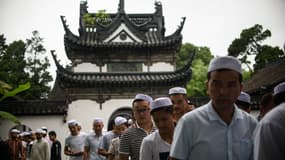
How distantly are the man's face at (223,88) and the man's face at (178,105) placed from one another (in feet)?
8.98

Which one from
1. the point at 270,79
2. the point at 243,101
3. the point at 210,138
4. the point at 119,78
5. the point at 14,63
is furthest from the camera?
the point at 14,63

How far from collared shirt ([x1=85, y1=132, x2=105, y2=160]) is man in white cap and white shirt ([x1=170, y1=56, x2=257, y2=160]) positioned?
701 centimetres

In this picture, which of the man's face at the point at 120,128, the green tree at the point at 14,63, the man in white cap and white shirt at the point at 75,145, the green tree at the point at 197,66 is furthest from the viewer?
the green tree at the point at 197,66

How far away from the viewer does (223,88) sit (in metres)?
3.24

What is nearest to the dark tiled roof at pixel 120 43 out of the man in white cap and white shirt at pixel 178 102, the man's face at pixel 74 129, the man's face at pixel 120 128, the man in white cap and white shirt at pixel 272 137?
the man's face at pixel 74 129

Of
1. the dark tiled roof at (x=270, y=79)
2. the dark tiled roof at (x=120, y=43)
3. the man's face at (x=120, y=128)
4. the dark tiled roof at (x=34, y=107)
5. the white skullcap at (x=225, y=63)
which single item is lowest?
the man's face at (x=120, y=128)

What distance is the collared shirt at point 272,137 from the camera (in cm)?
238

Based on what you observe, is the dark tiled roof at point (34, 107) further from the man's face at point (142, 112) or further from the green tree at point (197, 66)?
the green tree at point (197, 66)

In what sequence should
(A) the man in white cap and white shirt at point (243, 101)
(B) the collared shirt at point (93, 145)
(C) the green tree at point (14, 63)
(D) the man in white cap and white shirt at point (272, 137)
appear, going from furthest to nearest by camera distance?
(C) the green tree at point (14, 63) < (B) the collared shirt at point (93, 145) < (A) the man in white cap and white shirt at point (243, 101) < (D) the man in white cap and white shirt at point (272, 137)

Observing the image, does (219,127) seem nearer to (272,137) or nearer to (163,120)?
(272,137)

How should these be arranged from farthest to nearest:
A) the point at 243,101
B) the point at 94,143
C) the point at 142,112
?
the point at 94,143 < the point at 142,112 < the point at 243,101

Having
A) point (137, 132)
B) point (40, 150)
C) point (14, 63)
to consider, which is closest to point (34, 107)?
point (40, 150)

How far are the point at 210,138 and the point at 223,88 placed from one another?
1.18ft

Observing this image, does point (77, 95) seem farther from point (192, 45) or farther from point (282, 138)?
point (192, 45)
